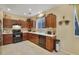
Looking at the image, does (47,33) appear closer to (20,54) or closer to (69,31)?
(69,31)

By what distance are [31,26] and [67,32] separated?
0.65 m

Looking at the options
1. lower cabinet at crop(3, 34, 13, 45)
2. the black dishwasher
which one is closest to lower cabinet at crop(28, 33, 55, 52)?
the black dishwasher

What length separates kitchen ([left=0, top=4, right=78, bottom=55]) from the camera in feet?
8.08

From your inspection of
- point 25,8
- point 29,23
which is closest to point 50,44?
point 29,23

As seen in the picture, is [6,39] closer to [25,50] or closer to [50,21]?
[25,50]

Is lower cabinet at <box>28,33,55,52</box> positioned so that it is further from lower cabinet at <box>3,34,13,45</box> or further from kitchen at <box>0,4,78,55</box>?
lower cabinet at <box>3,34,13,45</box>

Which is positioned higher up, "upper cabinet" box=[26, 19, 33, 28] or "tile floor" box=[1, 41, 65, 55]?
"upper cabinet" box=[26, 19, 33, 28]

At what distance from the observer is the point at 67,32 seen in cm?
248

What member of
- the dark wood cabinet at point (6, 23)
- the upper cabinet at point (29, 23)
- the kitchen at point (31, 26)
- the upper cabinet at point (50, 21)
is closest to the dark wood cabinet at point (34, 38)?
the kitchen at point (31, 26)

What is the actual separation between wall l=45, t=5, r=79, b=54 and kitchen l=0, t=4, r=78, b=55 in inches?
0.7

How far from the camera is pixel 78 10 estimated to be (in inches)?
97.0

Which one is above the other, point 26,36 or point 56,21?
point 56,21
